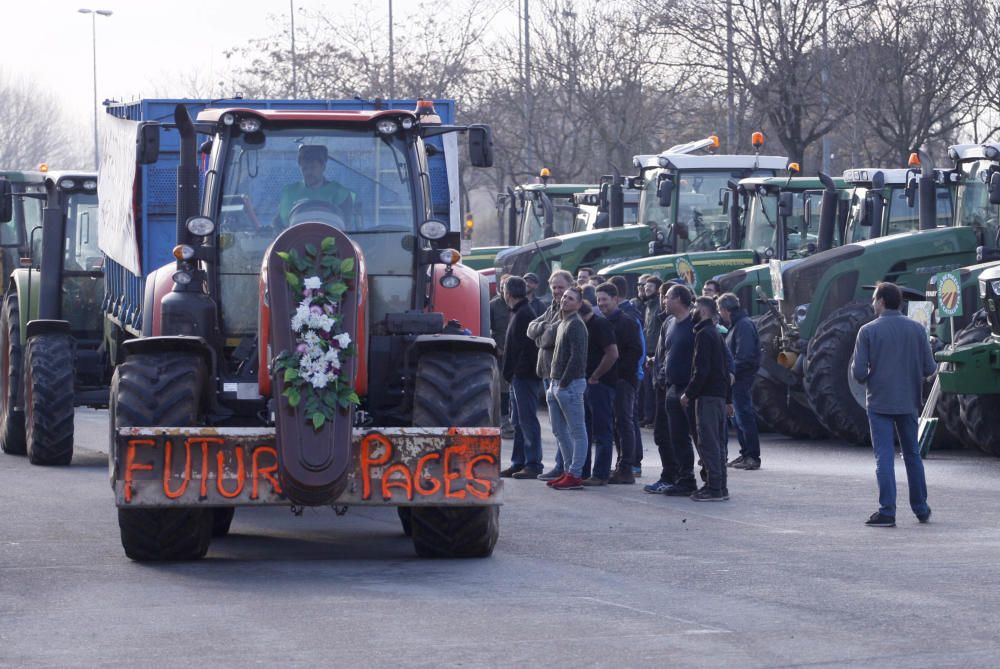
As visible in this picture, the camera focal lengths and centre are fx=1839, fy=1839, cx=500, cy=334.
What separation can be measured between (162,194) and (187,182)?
11.0 ft

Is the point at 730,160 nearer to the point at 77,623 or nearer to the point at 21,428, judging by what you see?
the point at 21,428

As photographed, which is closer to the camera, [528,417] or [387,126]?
[387,126]

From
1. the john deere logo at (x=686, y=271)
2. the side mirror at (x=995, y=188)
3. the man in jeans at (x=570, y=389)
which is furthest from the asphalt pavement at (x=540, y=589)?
the john deere logo at (x=686, y=271)

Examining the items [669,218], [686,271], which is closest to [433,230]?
[686,271]

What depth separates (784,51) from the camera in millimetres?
35625

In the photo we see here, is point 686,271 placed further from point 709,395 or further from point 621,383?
point 709,395

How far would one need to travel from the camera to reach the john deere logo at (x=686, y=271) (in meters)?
23.9

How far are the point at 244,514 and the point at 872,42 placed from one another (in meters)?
23.9

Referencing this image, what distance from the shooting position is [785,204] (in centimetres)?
2291

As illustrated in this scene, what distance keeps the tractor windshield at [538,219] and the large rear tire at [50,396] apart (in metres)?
14.5

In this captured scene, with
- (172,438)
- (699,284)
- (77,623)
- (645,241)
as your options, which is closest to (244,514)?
(172,438)

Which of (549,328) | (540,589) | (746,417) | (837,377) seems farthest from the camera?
(837,377)

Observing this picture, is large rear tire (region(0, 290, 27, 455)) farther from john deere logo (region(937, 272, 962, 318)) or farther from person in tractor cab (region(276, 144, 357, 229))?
john deere logo (region(937, 272, 962, 318))

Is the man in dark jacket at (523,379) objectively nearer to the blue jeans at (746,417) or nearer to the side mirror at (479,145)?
the blue jeans at (746,417)
